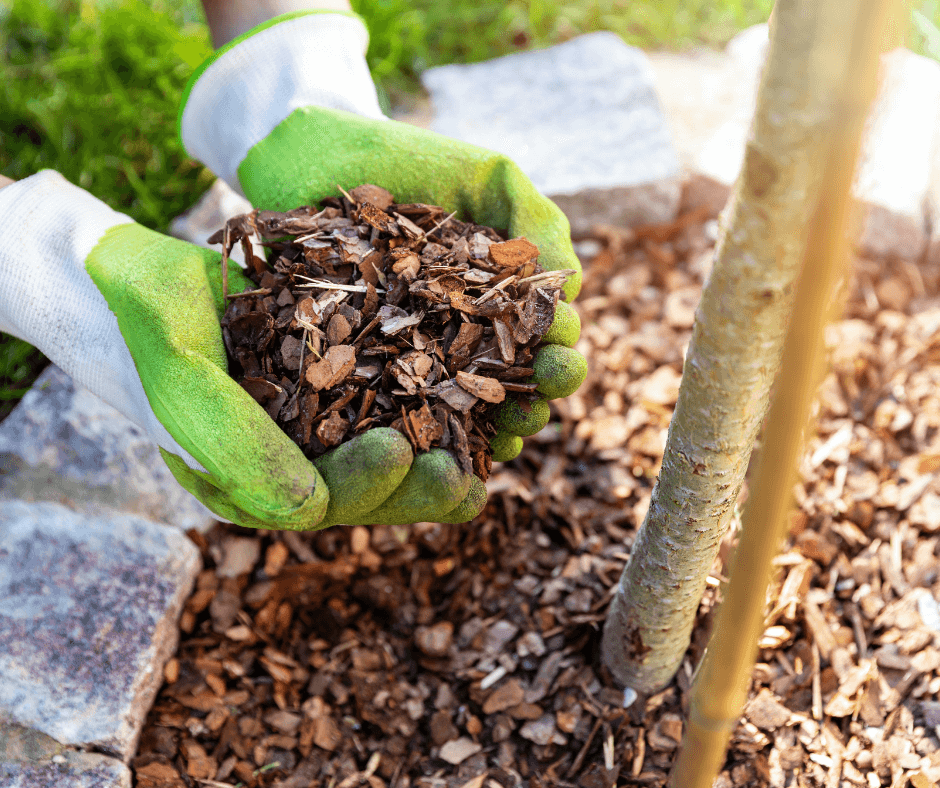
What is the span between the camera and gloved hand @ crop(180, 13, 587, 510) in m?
1.63

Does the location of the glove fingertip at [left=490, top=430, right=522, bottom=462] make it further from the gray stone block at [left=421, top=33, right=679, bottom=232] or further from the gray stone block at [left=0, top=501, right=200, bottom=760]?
the gray stone block at [left=421, top=33, right=679, bottom=232]

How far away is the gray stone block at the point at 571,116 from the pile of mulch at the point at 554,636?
2.99 ft

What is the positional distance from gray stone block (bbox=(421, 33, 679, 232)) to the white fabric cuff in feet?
5.46

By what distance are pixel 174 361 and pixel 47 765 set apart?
3.13 ft

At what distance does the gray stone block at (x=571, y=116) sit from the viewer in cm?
285

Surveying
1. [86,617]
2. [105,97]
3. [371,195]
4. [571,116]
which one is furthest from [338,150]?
[105,97]

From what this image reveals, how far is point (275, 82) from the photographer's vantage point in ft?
6.64

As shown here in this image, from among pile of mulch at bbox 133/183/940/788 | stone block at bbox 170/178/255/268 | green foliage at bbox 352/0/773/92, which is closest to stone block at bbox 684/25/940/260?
green foliage at bbox 352/0/773/92

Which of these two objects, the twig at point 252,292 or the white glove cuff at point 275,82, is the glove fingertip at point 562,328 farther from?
the white glove cuff at point 275,82

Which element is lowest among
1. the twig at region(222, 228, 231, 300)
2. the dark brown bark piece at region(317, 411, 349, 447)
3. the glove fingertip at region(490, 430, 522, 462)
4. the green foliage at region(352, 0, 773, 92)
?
the glove fingertip at region(490, 430, 522, 462)

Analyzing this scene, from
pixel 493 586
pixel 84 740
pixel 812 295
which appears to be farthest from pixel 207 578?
pixel 812 295

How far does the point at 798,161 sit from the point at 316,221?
3.63ft

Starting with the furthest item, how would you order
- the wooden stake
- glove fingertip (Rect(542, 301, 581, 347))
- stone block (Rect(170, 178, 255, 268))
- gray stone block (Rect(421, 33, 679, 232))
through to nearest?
gray stone block (Rect(421, 33, 679, 232)) < stone block (Rect(170, 178, 255, 268)) < glove fingertip (Rect(542, 301, 581, 347)) < the wooden stake

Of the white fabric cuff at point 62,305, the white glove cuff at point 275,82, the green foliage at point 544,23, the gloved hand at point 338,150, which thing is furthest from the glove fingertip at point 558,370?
the green foliage at point 544,23
